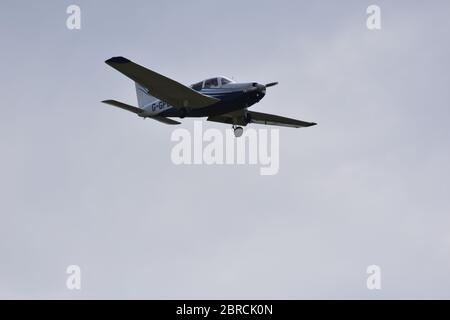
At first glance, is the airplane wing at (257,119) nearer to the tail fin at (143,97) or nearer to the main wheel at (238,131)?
the main wheel at (238,131)

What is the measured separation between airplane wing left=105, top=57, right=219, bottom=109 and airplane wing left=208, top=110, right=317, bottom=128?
192cm

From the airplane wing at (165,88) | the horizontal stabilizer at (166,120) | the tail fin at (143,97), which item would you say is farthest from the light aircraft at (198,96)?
the tail fin at (143,97)

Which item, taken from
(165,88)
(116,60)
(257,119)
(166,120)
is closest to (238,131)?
(257,119)

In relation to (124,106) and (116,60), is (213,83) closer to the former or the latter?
(116,60)

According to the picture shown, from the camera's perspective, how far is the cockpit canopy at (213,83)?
124 feet

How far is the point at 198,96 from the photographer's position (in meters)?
37.5

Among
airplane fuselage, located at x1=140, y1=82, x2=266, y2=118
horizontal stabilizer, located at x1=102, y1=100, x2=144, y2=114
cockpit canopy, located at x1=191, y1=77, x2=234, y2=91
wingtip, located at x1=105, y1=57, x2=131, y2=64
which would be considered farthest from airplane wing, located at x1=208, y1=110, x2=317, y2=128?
wingtip, located at x1=105, y1=57, x2=131, y2=64

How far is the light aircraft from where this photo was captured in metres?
36.5

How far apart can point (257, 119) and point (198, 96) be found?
5.91 metres
